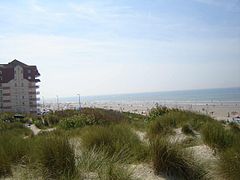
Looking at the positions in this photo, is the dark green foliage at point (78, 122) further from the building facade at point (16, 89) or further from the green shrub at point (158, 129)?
the building facade at point (16, 89)

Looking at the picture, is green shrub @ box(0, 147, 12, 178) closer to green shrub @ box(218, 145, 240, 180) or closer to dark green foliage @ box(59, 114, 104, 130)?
green shrub @ box(218, 145, 240, 180)

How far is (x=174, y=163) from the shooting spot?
545 centimetres

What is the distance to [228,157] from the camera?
17.7 ft

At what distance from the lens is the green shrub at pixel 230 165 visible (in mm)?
5086

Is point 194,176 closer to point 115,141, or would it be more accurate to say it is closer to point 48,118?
point 115,141

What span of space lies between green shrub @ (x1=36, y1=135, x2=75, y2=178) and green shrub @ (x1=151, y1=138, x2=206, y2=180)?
4.62 ft

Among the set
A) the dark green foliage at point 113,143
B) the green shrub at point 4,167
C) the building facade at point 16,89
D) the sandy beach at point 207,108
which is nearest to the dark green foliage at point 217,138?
the dark green foliage at point 113,143

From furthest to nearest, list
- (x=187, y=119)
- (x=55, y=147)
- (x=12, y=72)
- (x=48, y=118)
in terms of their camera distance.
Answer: (x=12, y=72) < (x=48, y=118) < (x=187, y=119) < (x=55, y=147)

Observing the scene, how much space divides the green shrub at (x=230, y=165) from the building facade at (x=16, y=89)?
61.8m

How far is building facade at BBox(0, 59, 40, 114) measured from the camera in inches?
2547

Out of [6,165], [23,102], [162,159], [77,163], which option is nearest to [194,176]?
[162,159]

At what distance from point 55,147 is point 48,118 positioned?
21120 millimetres

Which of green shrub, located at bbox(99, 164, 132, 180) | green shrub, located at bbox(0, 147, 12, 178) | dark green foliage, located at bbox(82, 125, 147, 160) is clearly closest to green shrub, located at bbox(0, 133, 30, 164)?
green shrub, located at bbox(0, 147, 12, 178)

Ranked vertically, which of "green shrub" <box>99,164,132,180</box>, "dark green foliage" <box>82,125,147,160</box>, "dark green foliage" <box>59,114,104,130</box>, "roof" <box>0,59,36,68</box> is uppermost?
"roof" <box>0,59,36,68</box>
